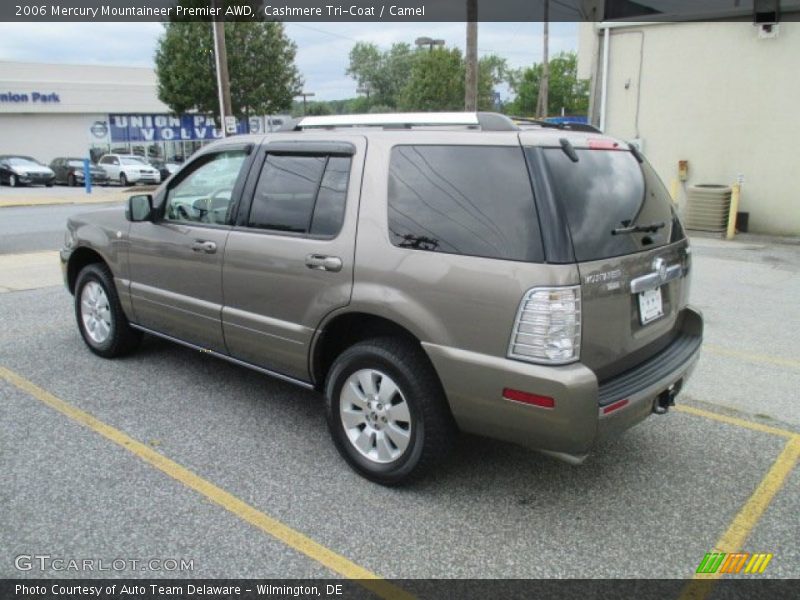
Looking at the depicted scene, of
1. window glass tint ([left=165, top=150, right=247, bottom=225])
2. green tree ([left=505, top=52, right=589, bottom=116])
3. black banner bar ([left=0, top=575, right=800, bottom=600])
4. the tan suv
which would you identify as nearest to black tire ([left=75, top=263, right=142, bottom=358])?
window glass tint ([left=165, top=150, right=247, bottom=225])

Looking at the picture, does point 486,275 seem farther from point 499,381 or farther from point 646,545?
point 646,545

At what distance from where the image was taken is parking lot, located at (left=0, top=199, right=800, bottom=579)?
2889 millimetres

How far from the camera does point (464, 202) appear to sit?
312 cm

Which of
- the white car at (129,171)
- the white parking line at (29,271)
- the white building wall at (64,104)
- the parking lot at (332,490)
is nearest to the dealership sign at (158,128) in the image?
the white building wall at (64,104)

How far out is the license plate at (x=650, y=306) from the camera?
3.26 meters

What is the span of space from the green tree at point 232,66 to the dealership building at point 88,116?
3541 mm

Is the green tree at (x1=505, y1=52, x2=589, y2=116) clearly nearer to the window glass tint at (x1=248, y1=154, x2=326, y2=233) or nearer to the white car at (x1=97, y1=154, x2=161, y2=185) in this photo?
the white car at (x1=97, y1=154, x2=161, y2=185)

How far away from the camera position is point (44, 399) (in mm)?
4535

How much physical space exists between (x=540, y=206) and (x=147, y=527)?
2266 millimetres

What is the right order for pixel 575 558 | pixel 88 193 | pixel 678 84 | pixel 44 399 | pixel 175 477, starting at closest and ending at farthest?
pixel 575 558 < pixel 175 477 < pixel 44 399 < pixel 678 84 < pixel 88 193

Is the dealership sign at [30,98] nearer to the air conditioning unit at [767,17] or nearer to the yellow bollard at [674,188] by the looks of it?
the yellow bollard at [674,188]

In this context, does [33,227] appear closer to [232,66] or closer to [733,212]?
[733,212]

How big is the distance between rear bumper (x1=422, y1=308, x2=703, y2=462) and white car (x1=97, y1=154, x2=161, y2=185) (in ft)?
101

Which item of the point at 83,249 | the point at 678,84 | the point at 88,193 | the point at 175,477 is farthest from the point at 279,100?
the point at 175,477
